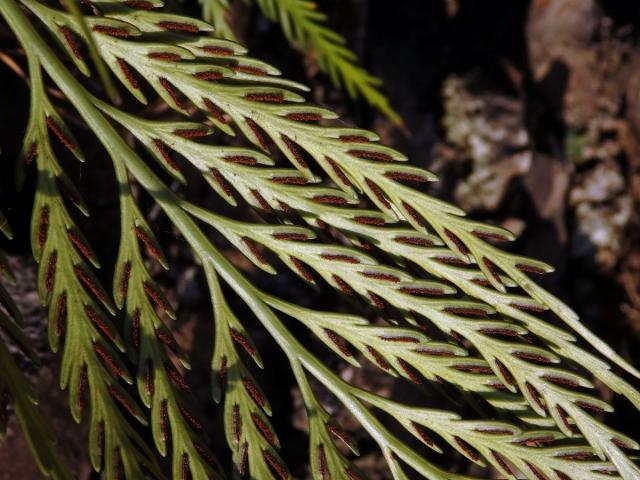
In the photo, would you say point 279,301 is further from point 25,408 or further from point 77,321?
point 25,408

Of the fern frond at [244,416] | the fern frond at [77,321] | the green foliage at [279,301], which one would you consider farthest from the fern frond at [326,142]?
the fern frond at [244,416]

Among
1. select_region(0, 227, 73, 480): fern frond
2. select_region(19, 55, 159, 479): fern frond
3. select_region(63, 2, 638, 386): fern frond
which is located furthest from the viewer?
select_region(63, 2, 638, 386): fern frond

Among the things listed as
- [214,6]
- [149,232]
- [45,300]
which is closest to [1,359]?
[45,300]

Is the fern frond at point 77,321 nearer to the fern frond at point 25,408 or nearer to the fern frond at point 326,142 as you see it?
the fern frond at point 25,408

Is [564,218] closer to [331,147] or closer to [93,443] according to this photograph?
[331,147]

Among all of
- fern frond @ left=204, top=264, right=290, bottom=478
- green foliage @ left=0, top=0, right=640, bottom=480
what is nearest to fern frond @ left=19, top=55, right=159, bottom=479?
green foliage @ left=0, top=0, right=640, bottom=480

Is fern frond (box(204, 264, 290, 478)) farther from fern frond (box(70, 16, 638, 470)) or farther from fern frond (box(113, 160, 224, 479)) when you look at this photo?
fern frond (box(70, 16, 638, 470))

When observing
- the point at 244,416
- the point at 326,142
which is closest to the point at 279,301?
the point at 244,416
